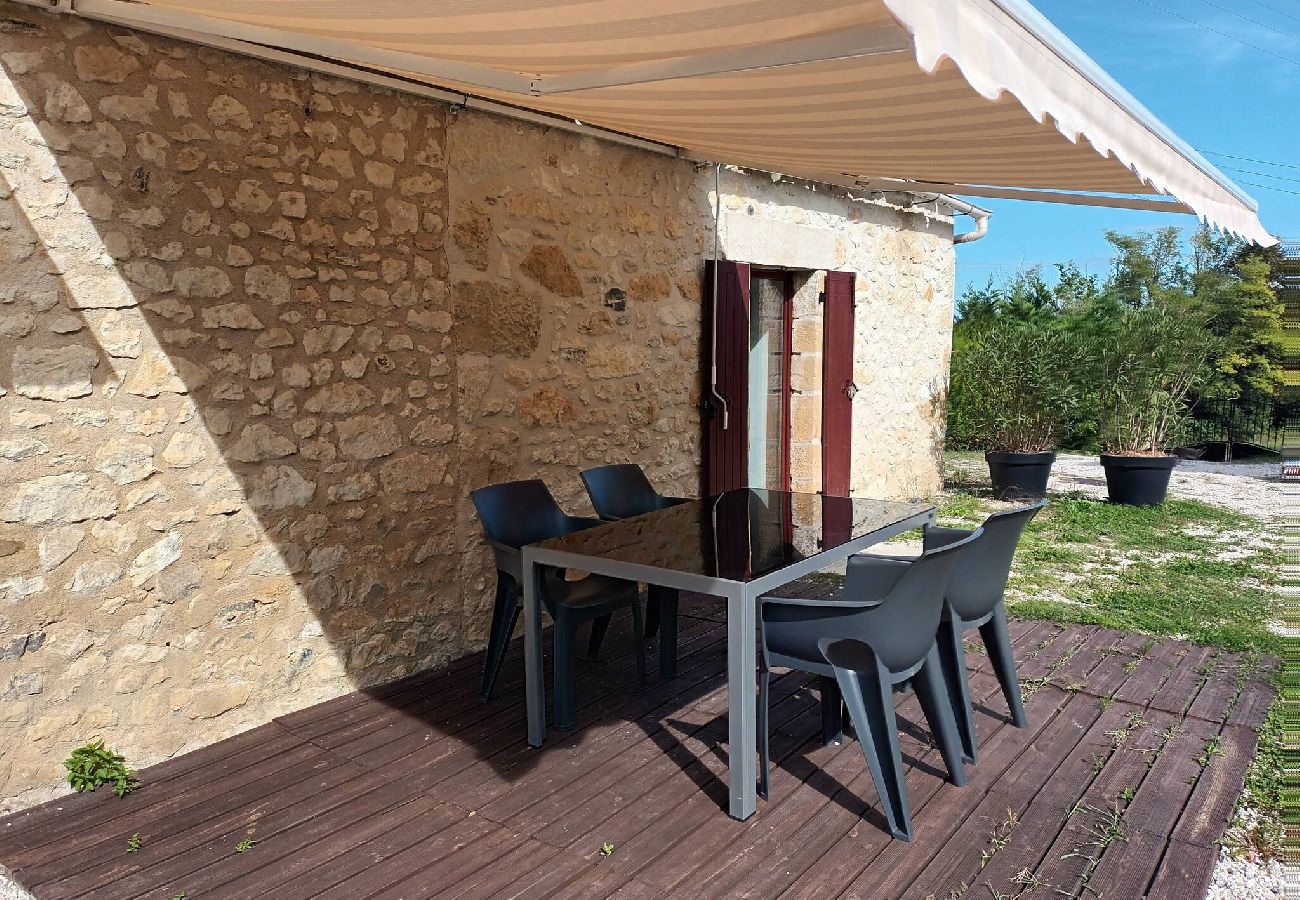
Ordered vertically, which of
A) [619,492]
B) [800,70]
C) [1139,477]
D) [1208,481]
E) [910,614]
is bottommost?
[1208,481]

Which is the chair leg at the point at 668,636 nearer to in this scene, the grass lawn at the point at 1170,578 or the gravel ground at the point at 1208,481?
the grass lawn at the point at 1170,578

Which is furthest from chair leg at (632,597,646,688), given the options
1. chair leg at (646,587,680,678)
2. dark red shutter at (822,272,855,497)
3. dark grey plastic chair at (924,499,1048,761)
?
dark red shutter at (822,272,855,497)

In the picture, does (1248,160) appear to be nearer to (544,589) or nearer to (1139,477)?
(1139,477)

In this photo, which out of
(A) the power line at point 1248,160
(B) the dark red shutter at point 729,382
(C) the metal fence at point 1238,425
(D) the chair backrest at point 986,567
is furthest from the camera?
(A) the power line at point 1248,160

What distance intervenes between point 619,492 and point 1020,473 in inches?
236

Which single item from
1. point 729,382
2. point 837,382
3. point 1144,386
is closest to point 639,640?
point 729,382

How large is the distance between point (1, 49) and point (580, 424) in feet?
9.98

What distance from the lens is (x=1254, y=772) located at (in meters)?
3.29

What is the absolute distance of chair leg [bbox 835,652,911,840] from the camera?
2.87m

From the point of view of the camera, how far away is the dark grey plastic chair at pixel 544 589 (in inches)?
146

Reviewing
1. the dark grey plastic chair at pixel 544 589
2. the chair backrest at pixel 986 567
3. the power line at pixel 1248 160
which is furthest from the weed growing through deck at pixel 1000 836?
the power line at pixel 1248 160

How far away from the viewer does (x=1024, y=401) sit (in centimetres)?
938

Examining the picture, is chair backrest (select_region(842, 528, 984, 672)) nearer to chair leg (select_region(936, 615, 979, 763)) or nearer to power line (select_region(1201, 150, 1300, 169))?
chair leg (select_region(936, 615, 979, 763))

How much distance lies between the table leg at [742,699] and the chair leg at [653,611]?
1572 millimetres
